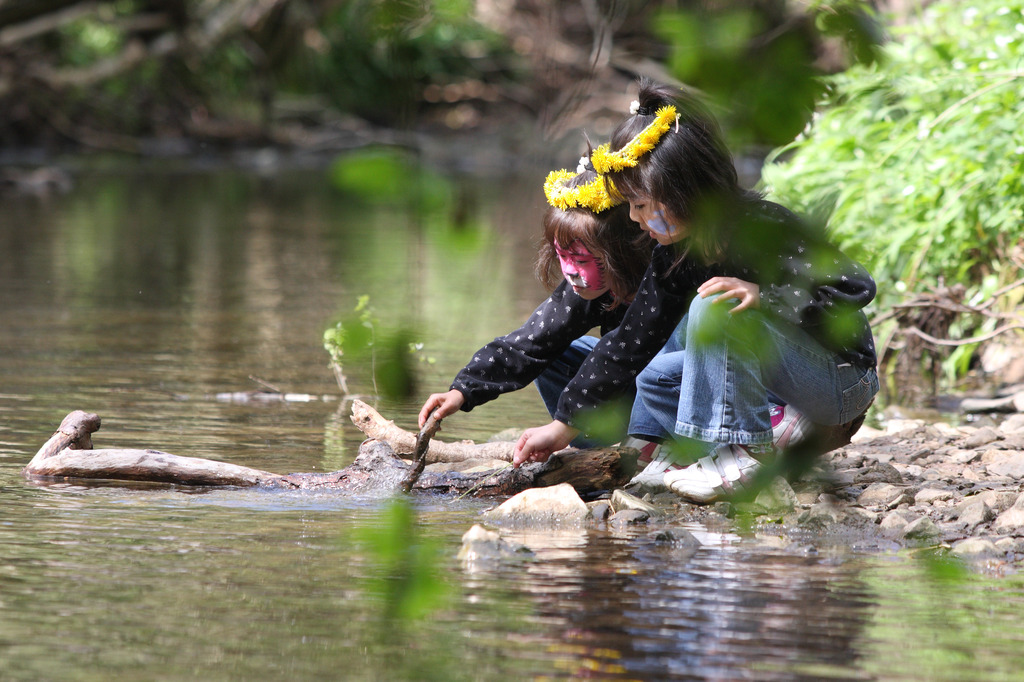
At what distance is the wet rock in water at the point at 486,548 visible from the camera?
301 centimetres

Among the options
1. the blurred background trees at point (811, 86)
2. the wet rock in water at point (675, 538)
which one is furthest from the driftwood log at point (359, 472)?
the blurred background trees at point (811, 86)

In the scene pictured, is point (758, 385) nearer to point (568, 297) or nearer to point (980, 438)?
point (568, 297)

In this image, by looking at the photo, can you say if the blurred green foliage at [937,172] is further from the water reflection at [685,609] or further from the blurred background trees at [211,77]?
the blurred background trees at [211,77]

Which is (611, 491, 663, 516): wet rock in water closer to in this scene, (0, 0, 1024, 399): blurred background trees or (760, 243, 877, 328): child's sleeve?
(760, 243, 877, 328): child's sleeve

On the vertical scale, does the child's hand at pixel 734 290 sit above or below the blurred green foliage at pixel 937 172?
below

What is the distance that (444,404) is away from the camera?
3.66 meters

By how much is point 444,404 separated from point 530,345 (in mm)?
315

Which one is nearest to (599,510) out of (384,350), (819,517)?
(819,517)

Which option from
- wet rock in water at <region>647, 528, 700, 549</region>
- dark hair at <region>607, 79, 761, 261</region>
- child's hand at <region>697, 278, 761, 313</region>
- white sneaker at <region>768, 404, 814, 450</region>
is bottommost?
wet rock in water at <region>647, 528, 700, 549</region>

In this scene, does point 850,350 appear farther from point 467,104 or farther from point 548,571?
point 467,104

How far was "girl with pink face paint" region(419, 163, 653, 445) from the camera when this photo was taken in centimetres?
352

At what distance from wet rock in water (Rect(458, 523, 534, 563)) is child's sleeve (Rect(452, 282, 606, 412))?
27.3 inches

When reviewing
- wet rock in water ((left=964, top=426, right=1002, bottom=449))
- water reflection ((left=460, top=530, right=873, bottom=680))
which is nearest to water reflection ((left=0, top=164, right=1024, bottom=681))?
water reflection ((left=460, top=530, right=873, bottom=680))

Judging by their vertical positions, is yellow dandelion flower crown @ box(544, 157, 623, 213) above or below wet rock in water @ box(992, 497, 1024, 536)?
above
